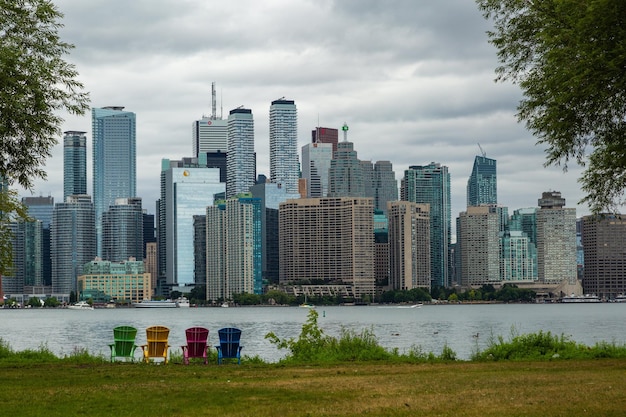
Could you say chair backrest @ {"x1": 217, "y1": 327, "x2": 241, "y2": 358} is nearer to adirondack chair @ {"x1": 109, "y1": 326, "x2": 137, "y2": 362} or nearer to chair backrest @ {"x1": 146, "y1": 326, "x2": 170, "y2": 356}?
chair backrest @ {"x1": 146, "y1": 326, "x2": 170, "y2": 356}

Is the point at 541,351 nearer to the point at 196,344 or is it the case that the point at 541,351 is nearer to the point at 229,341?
the point at 229,341

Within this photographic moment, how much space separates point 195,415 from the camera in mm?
19203

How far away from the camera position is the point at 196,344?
1305 inches

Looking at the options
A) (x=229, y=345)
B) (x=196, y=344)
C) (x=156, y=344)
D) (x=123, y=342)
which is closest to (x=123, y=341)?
(x=123, y=342)

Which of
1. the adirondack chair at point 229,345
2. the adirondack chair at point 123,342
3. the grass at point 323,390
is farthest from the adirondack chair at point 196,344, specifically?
the grass at point 323,390

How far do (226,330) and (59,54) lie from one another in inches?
406

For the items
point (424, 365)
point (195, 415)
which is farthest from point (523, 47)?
point (195, 415)

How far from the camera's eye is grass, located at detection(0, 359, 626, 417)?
19625 millimetres

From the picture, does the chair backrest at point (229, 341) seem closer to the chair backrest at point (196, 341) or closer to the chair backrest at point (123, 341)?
the chair backrest at point (196, 341)

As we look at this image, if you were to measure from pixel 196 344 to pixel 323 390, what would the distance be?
1117 cm

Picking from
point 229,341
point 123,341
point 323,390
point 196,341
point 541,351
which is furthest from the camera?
point 123,341

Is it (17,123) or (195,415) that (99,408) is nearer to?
(195,415)

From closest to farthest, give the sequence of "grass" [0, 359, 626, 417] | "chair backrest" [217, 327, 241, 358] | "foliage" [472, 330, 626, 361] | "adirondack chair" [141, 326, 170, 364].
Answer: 1. "grass" [0, 359, 626, 417]
2. "foliage" [472, 330, 626, 361]
3. "chair backrest" [217, 327, 241, 358]
4. "adirondack chair" [141, 326, 170, 364]

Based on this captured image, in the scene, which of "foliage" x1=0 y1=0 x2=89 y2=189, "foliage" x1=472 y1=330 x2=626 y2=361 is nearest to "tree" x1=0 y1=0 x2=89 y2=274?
"foliage" x1=0 y1=0 x2=89 y2=189
